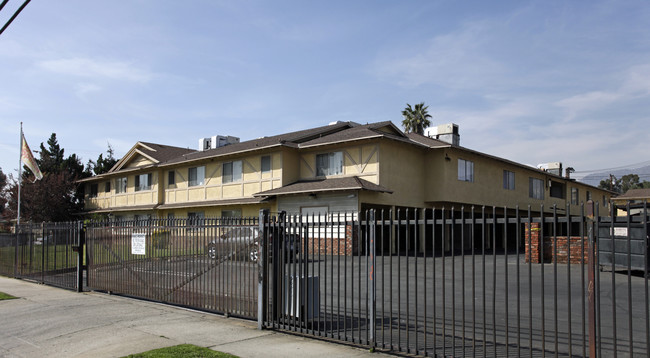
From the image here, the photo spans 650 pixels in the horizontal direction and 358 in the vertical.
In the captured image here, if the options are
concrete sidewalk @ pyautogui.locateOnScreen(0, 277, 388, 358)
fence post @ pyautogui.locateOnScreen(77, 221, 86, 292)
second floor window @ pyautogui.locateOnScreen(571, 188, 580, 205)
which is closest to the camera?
concrete sidewalk @ pyautogui.locateOnScreen(0, 277, 388, 358)

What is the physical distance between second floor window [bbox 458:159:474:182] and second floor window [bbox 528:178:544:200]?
8727 millimetres

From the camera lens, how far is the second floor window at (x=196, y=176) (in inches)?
1328

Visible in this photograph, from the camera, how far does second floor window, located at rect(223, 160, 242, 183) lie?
31344mm

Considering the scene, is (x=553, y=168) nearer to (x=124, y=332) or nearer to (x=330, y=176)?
(x=330, y=176)

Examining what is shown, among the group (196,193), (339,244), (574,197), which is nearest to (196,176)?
(196,193)

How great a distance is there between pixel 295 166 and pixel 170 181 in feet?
37.8

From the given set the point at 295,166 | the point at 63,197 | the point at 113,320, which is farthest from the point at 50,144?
the point at 113,320

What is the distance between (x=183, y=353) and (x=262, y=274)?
217 cm

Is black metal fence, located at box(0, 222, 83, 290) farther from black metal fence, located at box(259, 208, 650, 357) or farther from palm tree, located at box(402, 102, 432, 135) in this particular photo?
palm tree, located at box(402, 102, 432, 135)

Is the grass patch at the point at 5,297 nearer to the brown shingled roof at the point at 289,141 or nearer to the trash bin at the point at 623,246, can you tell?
the trash bin at the point at 623,246

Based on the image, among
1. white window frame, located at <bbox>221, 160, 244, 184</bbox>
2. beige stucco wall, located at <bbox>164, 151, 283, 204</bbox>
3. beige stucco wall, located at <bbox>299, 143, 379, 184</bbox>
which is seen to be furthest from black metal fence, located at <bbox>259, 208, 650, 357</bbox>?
white window frame, located at <bbox>221, 160, 244, 184</bbox>

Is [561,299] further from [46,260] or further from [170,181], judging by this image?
[170,181]

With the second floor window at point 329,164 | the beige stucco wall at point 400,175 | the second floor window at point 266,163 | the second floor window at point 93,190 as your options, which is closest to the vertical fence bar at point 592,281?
the beige stucco wall at point 400,175

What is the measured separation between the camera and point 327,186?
25219 mm
